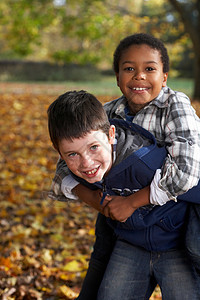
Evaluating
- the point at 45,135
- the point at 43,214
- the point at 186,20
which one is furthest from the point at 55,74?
the point at 43,214

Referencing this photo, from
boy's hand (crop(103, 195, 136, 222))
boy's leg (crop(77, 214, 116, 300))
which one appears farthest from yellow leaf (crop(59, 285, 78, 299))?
boy's hand (crop(103, 195, 136, 222))

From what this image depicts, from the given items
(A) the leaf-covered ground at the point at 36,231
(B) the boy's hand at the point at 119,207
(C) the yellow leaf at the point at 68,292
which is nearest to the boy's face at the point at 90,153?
(B) the boy's hand at the point at 119,207

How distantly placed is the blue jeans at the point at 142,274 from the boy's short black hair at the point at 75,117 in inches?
28.2

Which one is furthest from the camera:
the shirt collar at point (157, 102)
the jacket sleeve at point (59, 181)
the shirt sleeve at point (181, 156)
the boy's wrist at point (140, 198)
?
the jacket sleeve at point (59, 181)

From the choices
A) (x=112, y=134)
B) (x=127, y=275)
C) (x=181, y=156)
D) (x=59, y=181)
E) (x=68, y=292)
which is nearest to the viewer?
(x=181, y=156)

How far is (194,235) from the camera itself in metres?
1.93

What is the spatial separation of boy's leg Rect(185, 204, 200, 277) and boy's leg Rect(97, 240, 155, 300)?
26 cm

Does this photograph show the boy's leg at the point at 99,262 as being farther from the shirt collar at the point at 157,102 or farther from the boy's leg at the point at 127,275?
the shirt collar at the point at 157,102

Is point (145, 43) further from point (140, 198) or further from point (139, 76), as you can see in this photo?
point (140, 198)

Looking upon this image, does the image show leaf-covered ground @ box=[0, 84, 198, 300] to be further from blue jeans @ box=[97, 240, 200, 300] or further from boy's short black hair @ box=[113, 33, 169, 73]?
boy's short black hair @ box=[113, 33, 169, 73]

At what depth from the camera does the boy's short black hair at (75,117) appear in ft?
5.97

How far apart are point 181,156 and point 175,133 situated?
13cm

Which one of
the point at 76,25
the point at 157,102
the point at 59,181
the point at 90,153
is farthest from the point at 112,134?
the point at 76,25

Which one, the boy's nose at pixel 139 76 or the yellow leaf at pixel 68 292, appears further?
the yellow leaf at pixel 68 292
